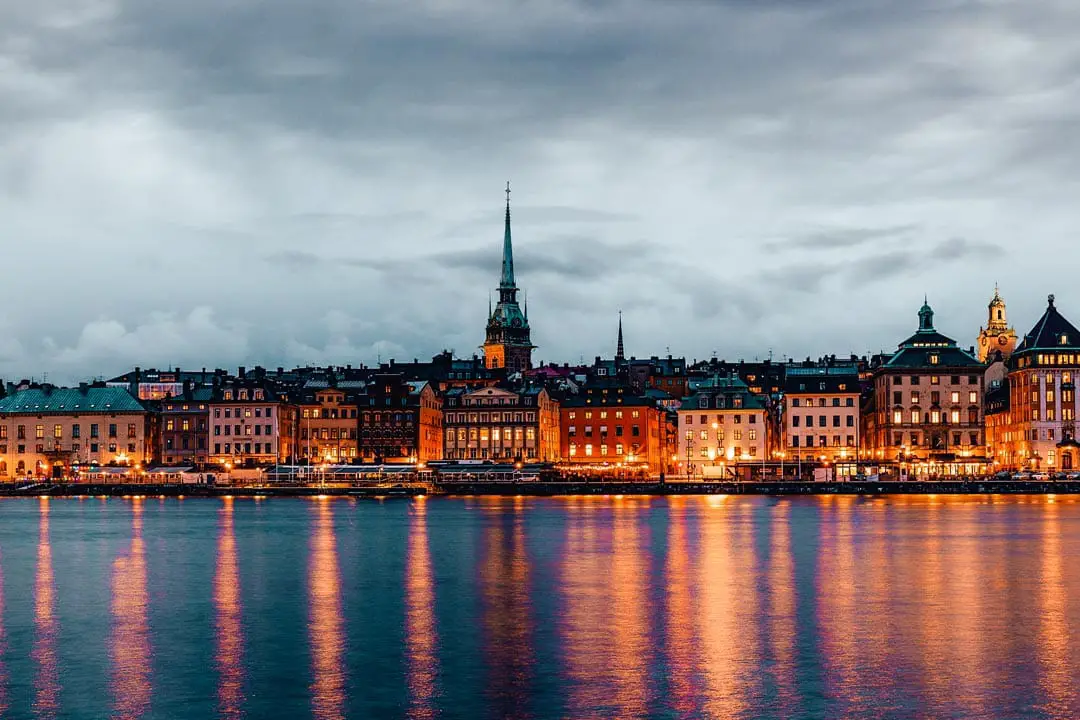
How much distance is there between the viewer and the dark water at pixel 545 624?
28.1 m

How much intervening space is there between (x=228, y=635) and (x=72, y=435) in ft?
403

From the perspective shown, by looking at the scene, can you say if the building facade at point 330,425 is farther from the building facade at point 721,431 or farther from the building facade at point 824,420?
the building facade at point 824,420

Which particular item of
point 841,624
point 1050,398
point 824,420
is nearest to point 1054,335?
point 1050,398

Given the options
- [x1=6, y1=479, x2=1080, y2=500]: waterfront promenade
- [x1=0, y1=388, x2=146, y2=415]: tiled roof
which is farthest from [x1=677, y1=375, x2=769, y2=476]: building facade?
[x1=0, y1=388, x2=146, y2=415]: tiled roof

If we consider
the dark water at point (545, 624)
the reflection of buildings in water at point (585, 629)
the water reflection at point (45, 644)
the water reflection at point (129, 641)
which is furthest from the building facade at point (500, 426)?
the water reflection at point (129, 641)

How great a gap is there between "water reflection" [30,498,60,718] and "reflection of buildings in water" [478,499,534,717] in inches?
332

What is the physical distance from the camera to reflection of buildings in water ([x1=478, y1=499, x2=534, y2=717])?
2888 cm

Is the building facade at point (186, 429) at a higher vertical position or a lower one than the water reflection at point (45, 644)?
higher

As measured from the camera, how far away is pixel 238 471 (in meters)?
150

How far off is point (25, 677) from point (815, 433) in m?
118

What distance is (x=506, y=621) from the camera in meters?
38.9

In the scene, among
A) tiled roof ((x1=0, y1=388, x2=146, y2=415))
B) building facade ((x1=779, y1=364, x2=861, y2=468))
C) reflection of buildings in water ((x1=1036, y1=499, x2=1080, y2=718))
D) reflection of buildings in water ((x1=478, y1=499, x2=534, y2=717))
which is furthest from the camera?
tiled roof ((x1=0, y1=388, x2=146, y2=415))

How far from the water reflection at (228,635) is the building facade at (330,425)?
88.7m

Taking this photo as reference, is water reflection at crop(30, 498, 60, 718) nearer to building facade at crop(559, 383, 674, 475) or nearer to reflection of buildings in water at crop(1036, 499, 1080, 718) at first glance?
reflection of buildings in water at crop(1036, 499, 1080, 718)
